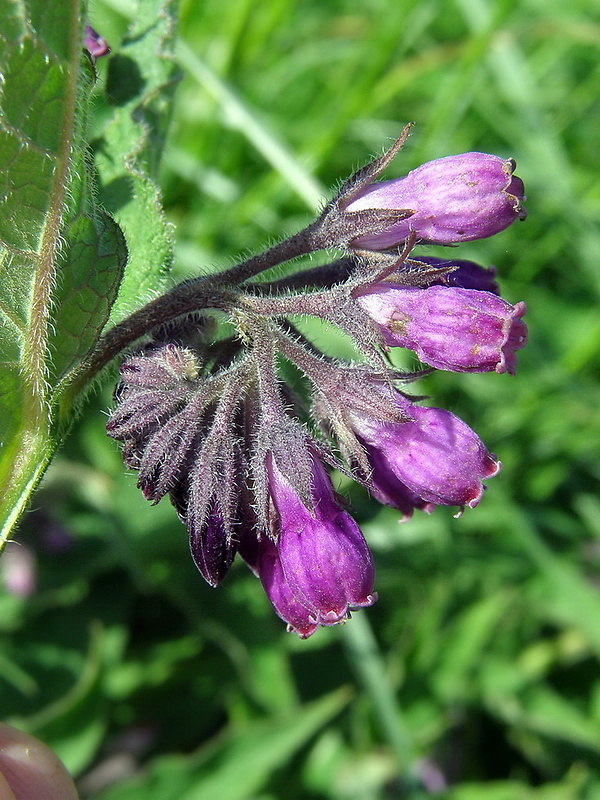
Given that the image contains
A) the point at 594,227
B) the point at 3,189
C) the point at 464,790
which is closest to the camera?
the point at 3,189

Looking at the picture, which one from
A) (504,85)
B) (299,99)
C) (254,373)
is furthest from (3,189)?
(299,99)

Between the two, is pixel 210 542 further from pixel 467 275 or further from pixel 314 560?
pixel 467 275

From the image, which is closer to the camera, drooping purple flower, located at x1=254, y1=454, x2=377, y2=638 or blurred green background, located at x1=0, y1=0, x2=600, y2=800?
drooping purple flower, located at x1=254, y1=454, x2=377, y2=638

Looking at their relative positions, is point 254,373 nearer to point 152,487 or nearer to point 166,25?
point 152,487

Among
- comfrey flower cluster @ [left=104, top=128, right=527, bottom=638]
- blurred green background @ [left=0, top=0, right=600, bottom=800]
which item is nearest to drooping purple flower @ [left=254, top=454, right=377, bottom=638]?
comfrey flower cluster @ [left=104, top=128, right=527, bottom=638]

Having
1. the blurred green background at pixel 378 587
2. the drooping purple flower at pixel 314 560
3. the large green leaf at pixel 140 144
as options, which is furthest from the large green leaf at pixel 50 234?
the blurred green background at pixel 378 587

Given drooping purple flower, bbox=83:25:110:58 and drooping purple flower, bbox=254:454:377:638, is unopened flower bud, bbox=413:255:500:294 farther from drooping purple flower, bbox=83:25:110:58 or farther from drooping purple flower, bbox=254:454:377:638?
drooping purple flower, bbox=83:25:110:58

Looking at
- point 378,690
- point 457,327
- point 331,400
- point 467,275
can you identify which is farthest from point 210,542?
point 378,690
